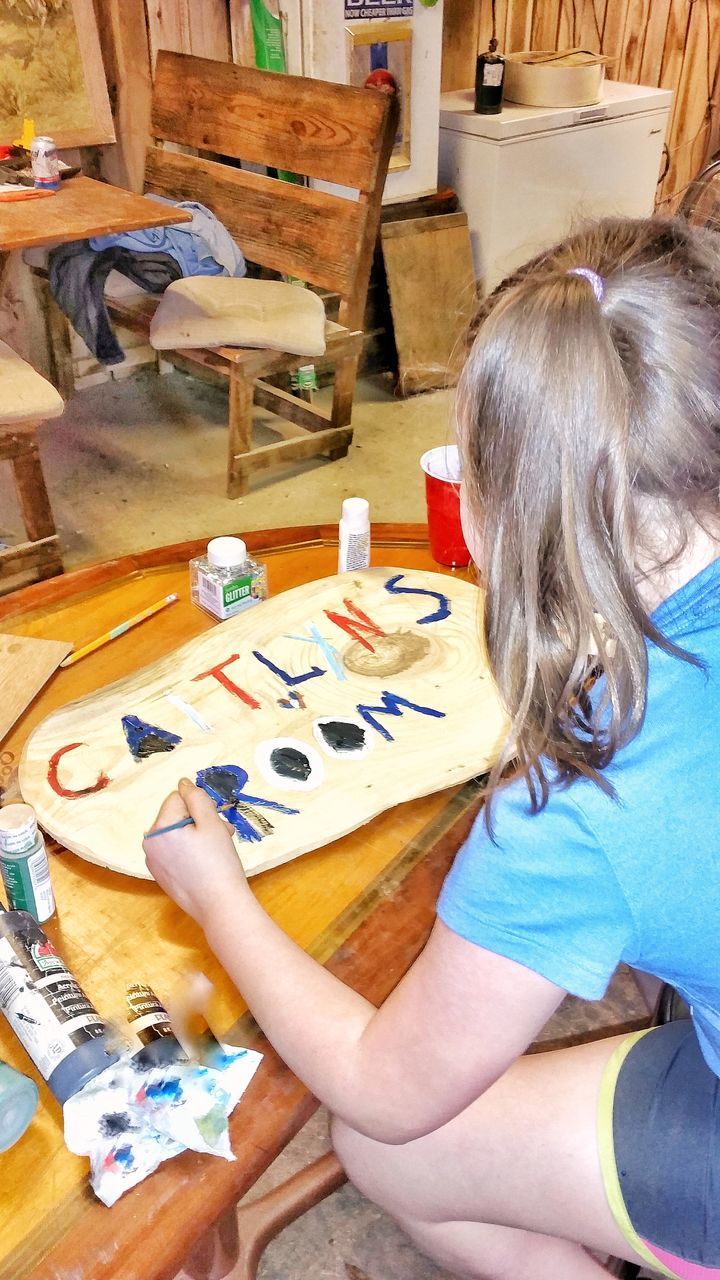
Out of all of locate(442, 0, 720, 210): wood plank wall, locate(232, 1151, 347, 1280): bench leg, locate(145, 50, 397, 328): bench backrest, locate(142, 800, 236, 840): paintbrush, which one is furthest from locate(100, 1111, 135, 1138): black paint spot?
locate(442, 0, 720, 210): wood plank wall

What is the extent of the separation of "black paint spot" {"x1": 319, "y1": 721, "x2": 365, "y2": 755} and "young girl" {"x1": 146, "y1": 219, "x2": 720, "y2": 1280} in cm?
33

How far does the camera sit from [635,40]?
4086 millimetres

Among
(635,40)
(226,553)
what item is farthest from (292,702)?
(635,40)

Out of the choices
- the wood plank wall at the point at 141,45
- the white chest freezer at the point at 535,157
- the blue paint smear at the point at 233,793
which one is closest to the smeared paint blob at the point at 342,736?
the blue paint smear at the point at 233,793

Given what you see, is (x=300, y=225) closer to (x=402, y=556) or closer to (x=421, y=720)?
(x=402, y=556)

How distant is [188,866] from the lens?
0.91 metres

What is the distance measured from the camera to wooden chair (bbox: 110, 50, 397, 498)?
274 centimetres

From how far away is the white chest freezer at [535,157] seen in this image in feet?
11.3

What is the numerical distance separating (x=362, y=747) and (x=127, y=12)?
9.77 ft

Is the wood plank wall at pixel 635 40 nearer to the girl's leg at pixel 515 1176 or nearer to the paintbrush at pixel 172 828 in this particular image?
the paintbrush at pixel 172 828

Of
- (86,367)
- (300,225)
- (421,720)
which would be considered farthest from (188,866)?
(86,367)

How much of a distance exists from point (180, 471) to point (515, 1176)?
8.32 ft

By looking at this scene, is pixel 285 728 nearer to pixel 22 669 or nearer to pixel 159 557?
pixel 22 669

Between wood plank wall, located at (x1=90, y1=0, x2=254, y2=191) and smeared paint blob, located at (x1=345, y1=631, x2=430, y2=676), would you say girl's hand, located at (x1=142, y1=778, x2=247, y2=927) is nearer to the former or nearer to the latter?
smeared paint blob, located at (x1=345, y1=631, x2=430, y2=676)
